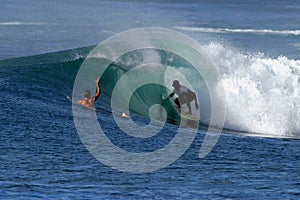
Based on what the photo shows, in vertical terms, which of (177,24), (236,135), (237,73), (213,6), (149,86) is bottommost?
(236,135)

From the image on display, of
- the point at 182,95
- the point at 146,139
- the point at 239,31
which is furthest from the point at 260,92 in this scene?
the point at 239,31

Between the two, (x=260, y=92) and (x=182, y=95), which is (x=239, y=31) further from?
(x=182, y=95)

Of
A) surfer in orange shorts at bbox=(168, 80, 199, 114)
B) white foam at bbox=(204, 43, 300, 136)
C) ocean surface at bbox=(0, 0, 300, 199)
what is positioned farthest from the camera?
surfer in orange shorts at bbox=(168, 80, 199, 114)

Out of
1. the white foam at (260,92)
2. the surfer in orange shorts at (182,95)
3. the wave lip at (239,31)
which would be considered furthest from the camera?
the wave lip at (239,31)

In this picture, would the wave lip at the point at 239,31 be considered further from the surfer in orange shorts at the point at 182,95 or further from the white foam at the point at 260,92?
the surfer in orange shorts at the point at 182,95

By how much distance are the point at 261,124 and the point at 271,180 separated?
32.3ft

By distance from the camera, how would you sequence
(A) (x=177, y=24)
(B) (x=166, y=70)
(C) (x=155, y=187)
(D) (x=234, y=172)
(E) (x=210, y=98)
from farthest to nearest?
(A) (x=177, y=24) → (B) (x=166, y=70) → (E) (x=210, y=98) → (D) (x=234, y=172) → (C) (x=155, y=187)

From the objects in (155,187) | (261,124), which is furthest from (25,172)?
(261,124)

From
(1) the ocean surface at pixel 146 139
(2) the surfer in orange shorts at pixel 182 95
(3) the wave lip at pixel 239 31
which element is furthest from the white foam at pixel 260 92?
(3) the wave lip at pixel 239 31

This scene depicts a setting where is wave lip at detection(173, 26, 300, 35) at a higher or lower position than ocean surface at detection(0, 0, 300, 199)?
higher

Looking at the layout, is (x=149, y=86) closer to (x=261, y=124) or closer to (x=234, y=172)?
(x=261, y=124)

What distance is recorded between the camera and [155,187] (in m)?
17.1

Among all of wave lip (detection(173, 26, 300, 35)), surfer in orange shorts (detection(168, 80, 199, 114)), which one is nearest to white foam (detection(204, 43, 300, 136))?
surfer in orange shorts (detection(168, 80, 199, 114))

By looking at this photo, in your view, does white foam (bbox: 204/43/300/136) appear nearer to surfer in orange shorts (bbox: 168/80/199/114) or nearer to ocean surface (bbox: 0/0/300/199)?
ocean surface (bbox: 0/0/300/199)
